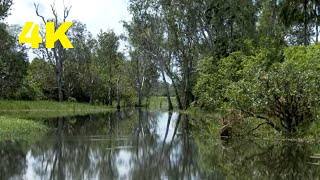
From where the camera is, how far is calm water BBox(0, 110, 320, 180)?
11203 mm

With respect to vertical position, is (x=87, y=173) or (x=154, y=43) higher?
(x=154, y=43)

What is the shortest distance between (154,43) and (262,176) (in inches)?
1657

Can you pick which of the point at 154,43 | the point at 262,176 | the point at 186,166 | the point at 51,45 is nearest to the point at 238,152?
the point at 186,166

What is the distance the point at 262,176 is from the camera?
36.0ft

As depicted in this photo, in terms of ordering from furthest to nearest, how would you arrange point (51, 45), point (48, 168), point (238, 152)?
point (51, 45) → point (238, 152) → point (48, 168)

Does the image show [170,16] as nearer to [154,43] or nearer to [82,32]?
[154,43]

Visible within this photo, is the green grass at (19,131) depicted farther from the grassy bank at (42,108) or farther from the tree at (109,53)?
the tree at (109,53)

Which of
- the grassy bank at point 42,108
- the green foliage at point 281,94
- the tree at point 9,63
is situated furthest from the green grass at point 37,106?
the green foliage at point 281,94

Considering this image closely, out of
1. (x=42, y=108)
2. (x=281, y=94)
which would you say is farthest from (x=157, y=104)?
(x=281, y=94)

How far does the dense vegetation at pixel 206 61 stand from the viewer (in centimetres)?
1844

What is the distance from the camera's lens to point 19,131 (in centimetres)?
2006

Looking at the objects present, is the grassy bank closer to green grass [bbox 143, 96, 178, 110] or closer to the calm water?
green grass [bbox 143, 96, 178, 110]

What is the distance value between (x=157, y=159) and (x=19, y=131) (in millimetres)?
8570

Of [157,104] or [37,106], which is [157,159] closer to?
[37,106]
